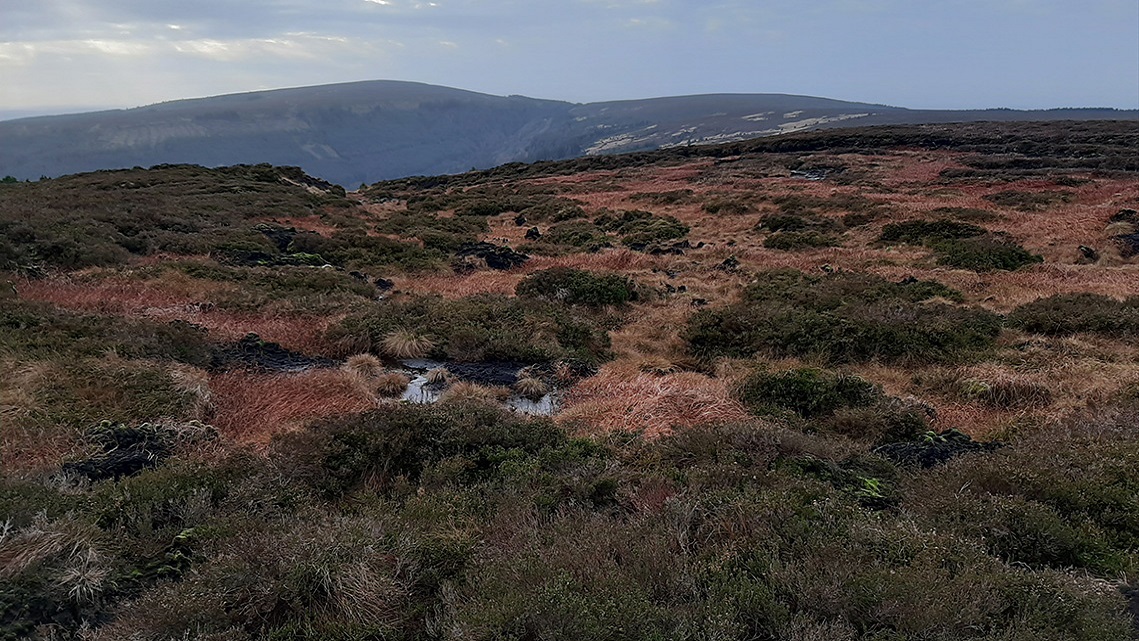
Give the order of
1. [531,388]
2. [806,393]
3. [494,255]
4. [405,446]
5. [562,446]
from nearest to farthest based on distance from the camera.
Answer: [405,446], [562,446], [806,393], [531,388], [494,255]

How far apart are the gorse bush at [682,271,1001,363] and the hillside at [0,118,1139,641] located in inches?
2.4

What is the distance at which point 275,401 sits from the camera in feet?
23.4

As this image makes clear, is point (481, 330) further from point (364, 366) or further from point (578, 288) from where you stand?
point (578, 288)

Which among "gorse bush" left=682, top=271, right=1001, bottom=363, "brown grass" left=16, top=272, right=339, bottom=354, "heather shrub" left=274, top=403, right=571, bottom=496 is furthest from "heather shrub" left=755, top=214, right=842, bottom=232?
"heather shrub" left=274, top=403, right=571, bottom=496

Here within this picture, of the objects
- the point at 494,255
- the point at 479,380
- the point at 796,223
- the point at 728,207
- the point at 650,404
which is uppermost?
the point at 728,207

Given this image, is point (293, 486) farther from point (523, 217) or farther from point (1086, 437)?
point (523, 217)

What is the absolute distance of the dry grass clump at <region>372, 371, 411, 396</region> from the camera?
8.07 meters

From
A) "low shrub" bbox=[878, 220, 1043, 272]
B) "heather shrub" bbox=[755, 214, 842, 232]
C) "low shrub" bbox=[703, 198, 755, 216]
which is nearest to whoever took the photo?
"low shrub" bbox=[878, 220, 1043, 272]

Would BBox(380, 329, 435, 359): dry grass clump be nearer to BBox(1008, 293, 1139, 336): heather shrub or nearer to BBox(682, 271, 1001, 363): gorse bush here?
BBox(682, 271, 1001, 363): gorse bush

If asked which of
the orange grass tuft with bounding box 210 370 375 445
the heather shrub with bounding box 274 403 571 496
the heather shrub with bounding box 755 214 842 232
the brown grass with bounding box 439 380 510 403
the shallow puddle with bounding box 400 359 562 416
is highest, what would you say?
the heather shrub with bounding box 755 214 842 232

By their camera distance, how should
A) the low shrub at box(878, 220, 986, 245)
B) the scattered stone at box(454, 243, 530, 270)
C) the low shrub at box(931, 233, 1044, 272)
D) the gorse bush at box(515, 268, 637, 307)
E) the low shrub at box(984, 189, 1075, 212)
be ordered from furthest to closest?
the low shrub at box(984, 189, 1075, 212), the low shrub at box(878, 220, 986, 245), the scattered stone at box(454, 243, 530, 270), the low shrub at box(931, 233, 1044, 272), the gorse bush at box(515, 268, 637, 307)

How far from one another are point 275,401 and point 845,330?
818cm

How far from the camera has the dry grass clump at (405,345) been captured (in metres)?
9.45

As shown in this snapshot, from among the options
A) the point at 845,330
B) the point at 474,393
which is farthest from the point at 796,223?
the point at 474,393
